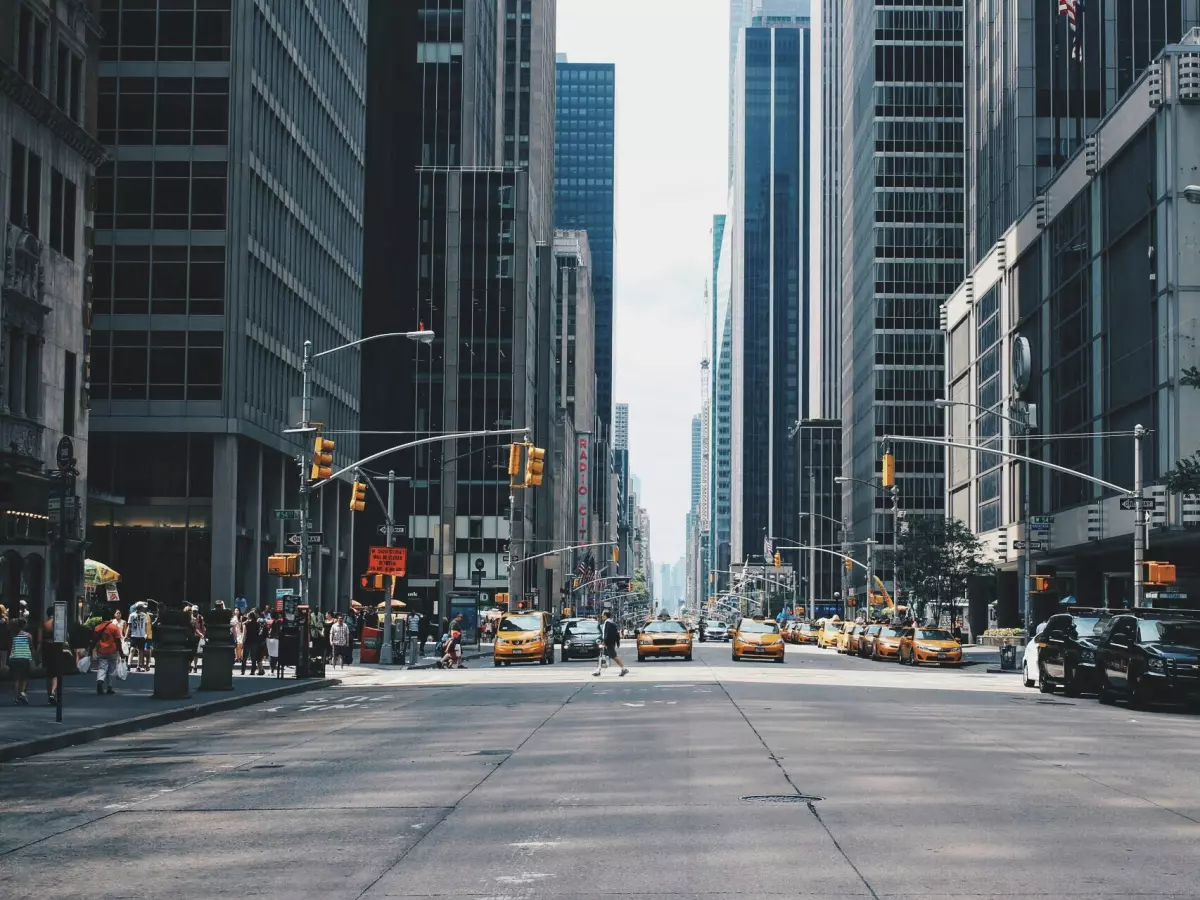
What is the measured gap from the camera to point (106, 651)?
107 feet

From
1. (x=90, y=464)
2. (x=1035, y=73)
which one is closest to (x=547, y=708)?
(x=90, y=464)

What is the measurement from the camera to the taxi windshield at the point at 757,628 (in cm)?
5966

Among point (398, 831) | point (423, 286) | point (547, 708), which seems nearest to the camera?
Answer: point (398, 831)

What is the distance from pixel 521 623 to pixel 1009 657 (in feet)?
56.4

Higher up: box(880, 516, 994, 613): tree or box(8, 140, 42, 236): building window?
box(8, 140, 42, 236): building window

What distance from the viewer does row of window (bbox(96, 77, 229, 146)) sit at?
65.6m

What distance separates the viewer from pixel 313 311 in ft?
260

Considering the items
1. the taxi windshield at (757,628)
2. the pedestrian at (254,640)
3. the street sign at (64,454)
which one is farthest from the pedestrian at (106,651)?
the taxi windshield at (757,628)

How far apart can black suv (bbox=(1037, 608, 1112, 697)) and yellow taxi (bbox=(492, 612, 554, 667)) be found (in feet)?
73.0

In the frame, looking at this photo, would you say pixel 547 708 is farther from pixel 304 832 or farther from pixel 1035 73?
pixel 1035 73

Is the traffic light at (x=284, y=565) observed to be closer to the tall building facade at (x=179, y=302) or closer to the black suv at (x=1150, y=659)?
the black suv at (x=1150, y=659)

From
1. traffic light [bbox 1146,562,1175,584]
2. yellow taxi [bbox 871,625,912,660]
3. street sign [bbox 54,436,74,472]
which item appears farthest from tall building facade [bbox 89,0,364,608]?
street sign [bbox 54,436,74,472]

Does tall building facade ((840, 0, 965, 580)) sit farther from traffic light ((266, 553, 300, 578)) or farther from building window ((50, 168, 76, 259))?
traffic light ((266, 553, 300, 578))

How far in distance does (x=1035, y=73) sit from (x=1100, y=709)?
73715 millimetres
